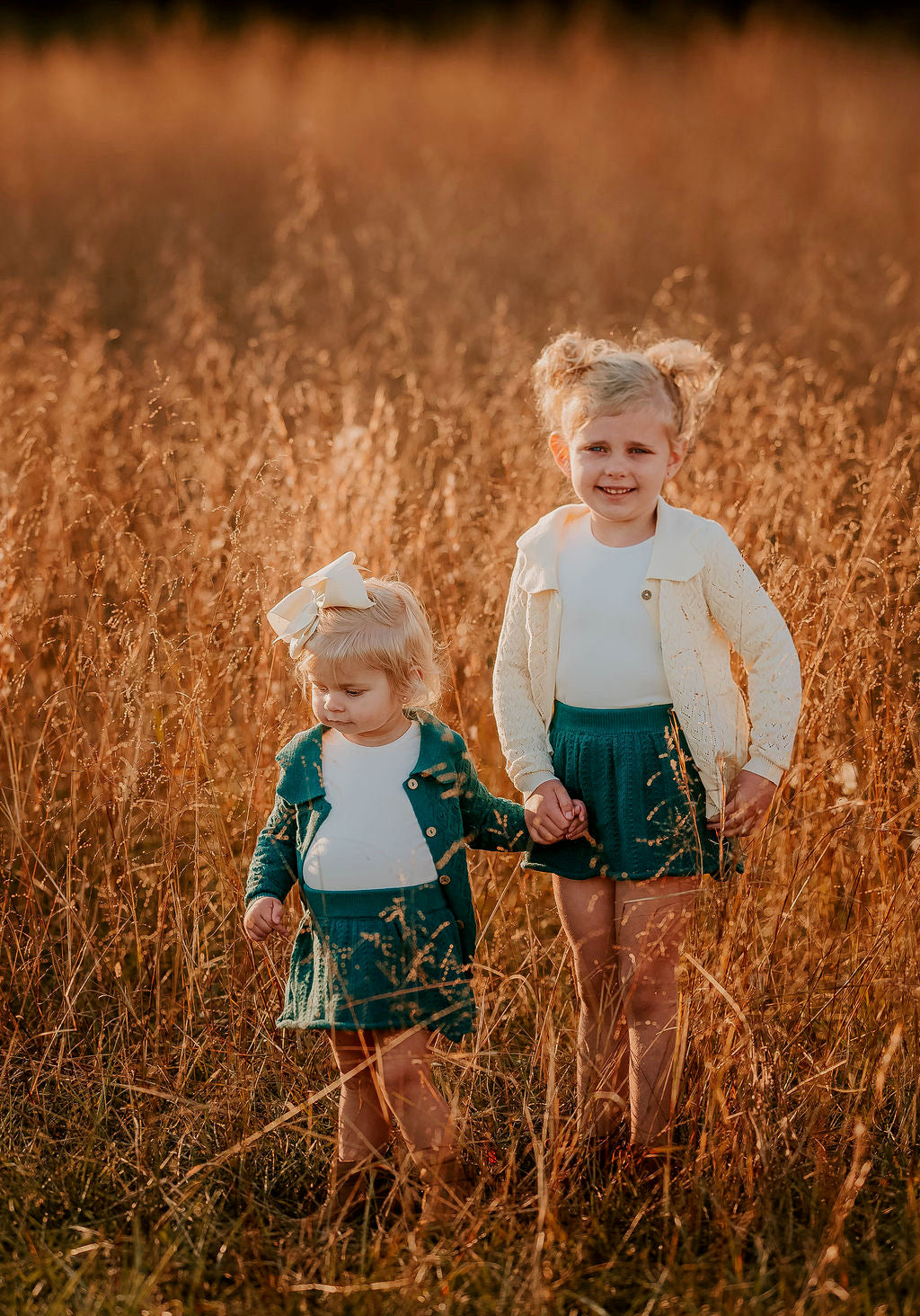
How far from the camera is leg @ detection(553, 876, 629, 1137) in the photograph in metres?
2.05

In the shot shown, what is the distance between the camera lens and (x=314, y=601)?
6.27ft

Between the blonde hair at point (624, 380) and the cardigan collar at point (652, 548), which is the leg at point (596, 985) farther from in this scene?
the blonde hair at point (624, 380)

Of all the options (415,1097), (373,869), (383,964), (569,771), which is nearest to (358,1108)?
(415,1097)

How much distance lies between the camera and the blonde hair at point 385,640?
1.86m

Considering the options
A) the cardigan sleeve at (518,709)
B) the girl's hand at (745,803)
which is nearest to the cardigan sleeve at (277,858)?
the cardigan sleeve at (518,709)

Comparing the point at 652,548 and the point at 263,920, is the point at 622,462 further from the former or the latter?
the point at 263,920

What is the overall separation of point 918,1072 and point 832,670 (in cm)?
75

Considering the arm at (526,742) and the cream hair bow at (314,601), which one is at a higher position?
the cream hair bow at (314,601)

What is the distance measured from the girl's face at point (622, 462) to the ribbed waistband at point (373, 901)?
2.33ft

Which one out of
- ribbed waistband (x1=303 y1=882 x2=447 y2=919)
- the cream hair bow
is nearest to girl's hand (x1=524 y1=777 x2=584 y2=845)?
ribbed waistband (x1=303 y1=882 x2=447 y2=919)

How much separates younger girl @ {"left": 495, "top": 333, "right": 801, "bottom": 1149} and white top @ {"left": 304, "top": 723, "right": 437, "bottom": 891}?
0.77 feet

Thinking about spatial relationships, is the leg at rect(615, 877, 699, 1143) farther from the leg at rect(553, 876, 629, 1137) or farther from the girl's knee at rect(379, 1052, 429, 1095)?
the girl's knee at rect(379, 1052, 429, 1095)

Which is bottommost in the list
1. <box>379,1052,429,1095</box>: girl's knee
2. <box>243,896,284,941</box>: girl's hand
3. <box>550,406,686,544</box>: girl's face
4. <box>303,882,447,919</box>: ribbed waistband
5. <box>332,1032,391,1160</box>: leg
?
<box>332,1032,391,1160</box>: leg

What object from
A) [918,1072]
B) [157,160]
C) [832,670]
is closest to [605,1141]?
[918,1072]
